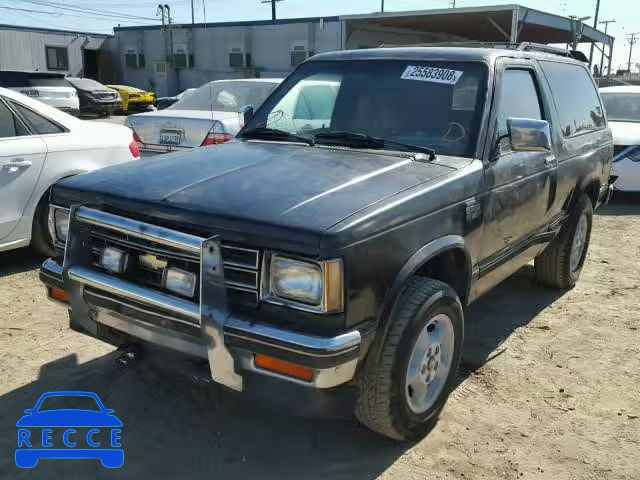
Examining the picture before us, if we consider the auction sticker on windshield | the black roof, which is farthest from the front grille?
the black roof

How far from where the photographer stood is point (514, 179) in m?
3.86

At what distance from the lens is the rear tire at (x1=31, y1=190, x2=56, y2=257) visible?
5527mm

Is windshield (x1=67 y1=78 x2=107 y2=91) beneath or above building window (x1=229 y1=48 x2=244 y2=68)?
beneath

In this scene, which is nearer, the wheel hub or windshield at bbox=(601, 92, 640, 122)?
the wheel hub

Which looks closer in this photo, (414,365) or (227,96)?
→ (414,365)

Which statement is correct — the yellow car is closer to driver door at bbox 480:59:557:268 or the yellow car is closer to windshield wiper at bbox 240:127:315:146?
windshield wiper at bbox 240:127:315:146

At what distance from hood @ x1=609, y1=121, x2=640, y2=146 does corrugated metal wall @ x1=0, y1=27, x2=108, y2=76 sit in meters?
32.6

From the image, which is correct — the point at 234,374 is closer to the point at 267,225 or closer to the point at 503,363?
the point at 267,225

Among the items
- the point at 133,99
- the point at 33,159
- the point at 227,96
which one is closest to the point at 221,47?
the point at 133,99

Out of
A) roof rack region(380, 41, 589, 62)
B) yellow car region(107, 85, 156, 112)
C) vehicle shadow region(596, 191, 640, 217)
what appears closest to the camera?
roof rack region(380, 41, 589, 62)

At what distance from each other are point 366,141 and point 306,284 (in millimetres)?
1407

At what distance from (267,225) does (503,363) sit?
90.5 inches

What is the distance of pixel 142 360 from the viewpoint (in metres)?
3.12

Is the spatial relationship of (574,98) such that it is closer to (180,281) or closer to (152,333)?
(180,281)
